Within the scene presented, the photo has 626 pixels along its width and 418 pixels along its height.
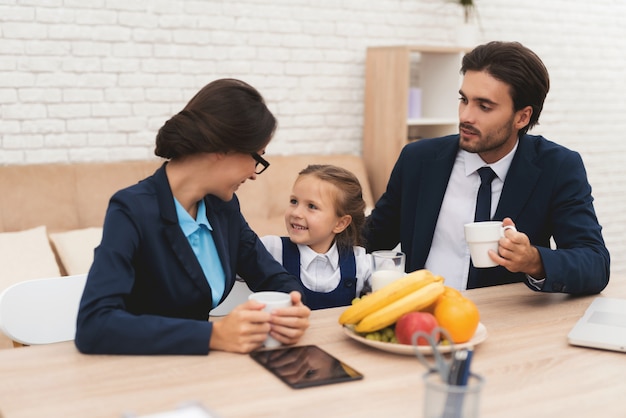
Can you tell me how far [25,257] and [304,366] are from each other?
214cm

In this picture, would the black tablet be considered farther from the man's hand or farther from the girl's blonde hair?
the girl's blonde hair

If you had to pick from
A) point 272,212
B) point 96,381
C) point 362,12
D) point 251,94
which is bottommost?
point 272,212

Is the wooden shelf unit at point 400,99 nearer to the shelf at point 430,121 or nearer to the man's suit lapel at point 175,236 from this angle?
the shelf at point 430,121

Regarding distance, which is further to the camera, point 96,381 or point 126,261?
point 126,261

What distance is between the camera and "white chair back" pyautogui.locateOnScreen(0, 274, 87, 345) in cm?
175

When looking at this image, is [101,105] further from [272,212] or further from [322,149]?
[322,149]

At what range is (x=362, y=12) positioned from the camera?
459cm

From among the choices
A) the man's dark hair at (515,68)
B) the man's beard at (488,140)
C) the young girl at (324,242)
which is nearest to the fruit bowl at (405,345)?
the young girl at (324,242)

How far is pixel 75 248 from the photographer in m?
3.37

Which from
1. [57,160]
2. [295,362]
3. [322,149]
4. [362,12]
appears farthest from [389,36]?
[295,362]

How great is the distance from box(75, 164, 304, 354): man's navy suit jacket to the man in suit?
67 cm

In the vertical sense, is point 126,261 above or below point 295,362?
above

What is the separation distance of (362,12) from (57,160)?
1.99 metres

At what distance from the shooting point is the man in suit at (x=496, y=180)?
7.27 ft
